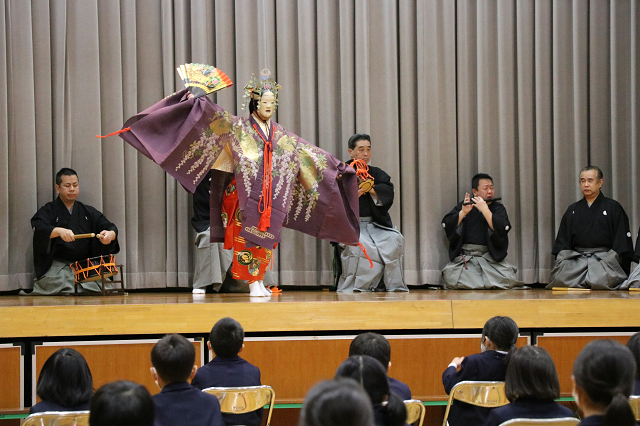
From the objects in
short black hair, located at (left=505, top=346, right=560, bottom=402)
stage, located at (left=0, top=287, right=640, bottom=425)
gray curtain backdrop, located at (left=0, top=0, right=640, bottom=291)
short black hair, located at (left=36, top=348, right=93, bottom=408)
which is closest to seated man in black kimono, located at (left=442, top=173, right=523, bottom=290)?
gray curtain backdrop, located at (left=0, top=0, right=640, bottom=291)

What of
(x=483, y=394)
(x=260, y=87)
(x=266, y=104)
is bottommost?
(x=483, y=394)

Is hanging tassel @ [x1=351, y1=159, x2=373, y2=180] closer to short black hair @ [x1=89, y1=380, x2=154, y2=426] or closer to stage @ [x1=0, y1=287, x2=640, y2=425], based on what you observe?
stage @ [x1=0, y1=287, x2=640, y2=425]

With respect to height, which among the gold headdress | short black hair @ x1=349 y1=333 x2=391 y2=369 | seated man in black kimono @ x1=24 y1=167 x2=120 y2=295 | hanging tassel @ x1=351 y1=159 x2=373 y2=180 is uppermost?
the gold headdress

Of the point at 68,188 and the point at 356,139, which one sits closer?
the point at 68,188

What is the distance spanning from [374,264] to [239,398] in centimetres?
309

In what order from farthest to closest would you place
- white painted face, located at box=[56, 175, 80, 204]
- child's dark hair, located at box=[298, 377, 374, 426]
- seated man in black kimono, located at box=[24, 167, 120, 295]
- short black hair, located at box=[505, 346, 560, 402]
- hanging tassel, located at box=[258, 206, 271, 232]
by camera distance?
1. white painted face, located at box=[56, 175, 80, 204]
2. seated man in black kimono, located at box=[24, 167, 120, 295]
3. hanging tassel, located at box=[258, 206, 271, 232]
4. short black hair, located at box=[505, 346, 560, 402]
5. child's dark hair, located at box=[298, 377, 374, 426]

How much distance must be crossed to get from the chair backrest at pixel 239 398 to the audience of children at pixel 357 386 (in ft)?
0.25

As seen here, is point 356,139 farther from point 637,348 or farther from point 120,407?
point 120,407

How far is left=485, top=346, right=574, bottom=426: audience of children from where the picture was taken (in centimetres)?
202

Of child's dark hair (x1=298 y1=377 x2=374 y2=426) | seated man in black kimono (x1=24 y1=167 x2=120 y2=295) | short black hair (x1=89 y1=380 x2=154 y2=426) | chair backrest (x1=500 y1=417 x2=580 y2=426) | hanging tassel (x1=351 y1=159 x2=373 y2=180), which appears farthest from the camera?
seated man in black kimono (x1=24 y1=167 x2=120 y2=295)

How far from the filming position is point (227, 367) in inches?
103

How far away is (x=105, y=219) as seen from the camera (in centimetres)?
543

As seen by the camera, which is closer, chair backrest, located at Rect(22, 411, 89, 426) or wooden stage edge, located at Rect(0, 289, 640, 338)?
chair backrest, located at Rect(22, 411, 89, 426)

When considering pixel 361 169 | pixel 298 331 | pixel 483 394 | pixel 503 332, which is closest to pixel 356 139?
pixel 361 169
